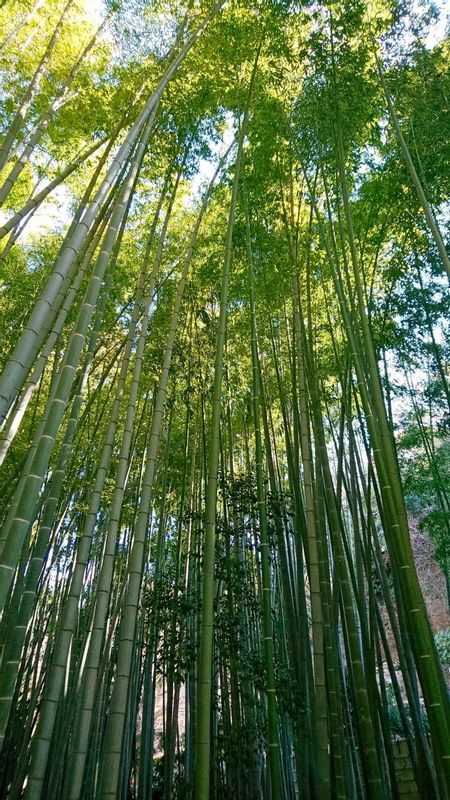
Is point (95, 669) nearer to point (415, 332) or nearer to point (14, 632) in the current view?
point (14, 632)

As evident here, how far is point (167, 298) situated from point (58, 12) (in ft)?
Result: 8.98

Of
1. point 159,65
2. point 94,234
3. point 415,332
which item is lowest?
point 94,234

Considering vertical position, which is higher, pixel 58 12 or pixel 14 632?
pixel 58 12

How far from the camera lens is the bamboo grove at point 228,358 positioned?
8.95ft

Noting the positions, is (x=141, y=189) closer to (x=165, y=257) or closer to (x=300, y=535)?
(x=165, y=257)

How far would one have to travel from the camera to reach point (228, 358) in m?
5.32

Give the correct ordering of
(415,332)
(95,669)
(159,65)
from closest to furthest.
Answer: (95,669)
(159,65)
(415,332)

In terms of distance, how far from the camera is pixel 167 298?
548cm

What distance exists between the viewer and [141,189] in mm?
5305

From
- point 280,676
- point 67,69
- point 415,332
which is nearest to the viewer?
point 280,676

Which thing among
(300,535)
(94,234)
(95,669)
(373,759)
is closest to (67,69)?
(94,234)

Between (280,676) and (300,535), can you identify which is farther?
(300,535)

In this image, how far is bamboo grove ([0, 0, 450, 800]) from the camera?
8.95ft

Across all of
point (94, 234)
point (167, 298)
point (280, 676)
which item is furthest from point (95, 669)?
point (167, 298)
